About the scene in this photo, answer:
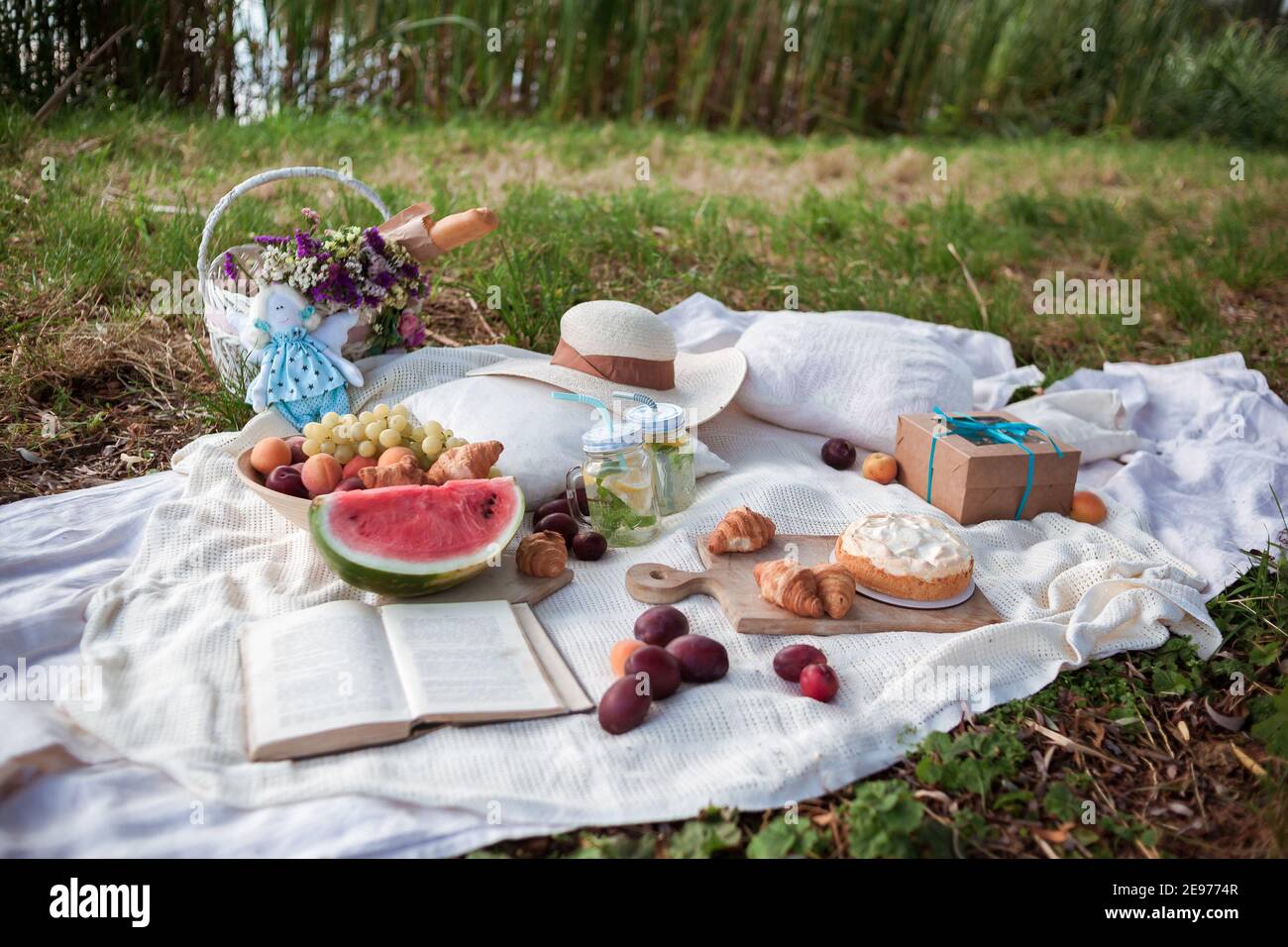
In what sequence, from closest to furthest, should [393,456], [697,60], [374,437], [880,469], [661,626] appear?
[661,626] → [393,456] → [374,437] → [880,469] → [697,60]

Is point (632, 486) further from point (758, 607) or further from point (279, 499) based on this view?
point (279, 499)

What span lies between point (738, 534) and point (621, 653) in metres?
0.69

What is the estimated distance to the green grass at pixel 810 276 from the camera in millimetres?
2373

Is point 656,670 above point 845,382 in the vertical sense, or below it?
below

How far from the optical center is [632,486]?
10.9ft

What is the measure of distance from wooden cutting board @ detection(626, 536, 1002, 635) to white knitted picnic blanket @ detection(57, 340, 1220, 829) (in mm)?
41

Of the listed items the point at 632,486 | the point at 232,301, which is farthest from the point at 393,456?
the point at 232,301

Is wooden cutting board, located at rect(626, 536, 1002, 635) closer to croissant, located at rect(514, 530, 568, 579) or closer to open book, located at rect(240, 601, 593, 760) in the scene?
croissant, located at rect(514, 530, 568, 579)

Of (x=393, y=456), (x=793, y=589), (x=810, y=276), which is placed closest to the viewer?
(x=793, y=589)

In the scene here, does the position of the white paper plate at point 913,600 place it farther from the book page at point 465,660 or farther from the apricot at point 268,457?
the apricot at point 268,457

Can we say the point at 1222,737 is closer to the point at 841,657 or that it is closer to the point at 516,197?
the point at 841,657

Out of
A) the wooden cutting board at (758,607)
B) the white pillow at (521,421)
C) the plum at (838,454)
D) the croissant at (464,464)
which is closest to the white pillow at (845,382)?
the plum at (838,454)

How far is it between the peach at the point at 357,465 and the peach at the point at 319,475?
7 cm
